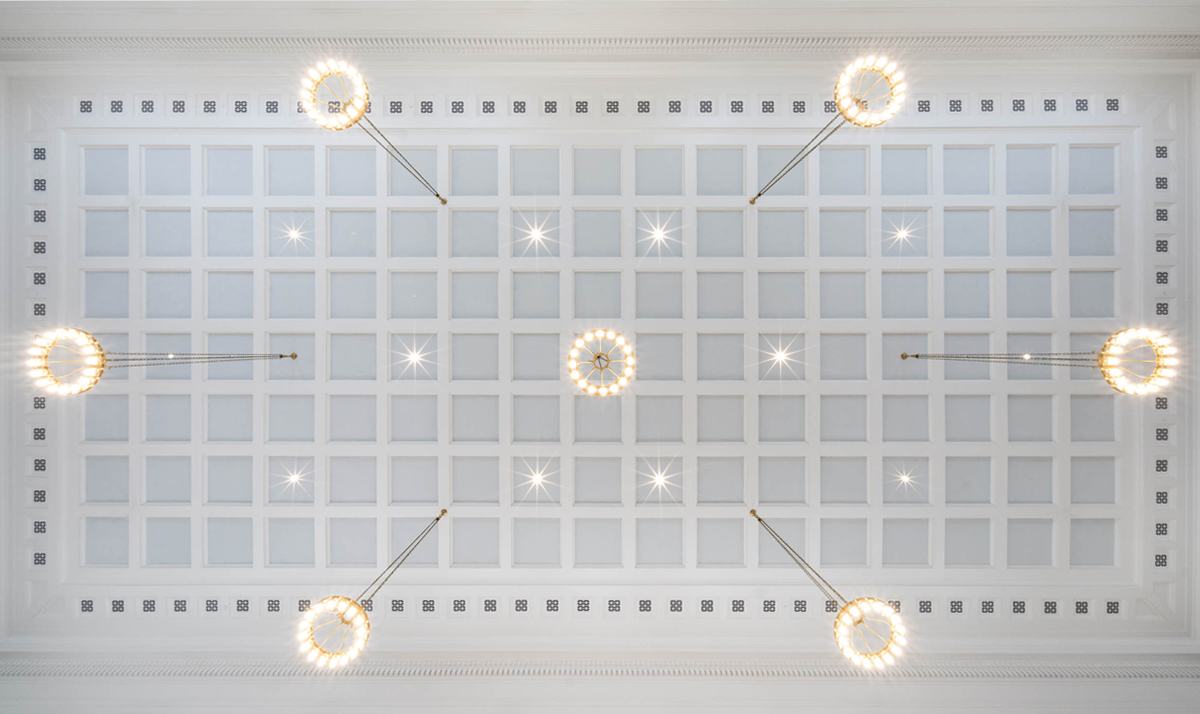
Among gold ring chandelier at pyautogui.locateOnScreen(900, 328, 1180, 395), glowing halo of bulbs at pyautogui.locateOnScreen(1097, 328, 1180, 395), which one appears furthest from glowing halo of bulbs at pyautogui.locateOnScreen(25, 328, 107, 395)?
glowing halo of bulbs at pyautogui.locateOnScreen(1097, 328, 1180, 395)

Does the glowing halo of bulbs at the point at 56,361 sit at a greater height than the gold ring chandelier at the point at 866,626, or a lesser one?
greater

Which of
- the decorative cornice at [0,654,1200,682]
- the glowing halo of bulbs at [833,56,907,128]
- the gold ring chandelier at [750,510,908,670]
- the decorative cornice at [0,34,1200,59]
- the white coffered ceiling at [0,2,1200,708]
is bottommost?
the decorative cornice at [0,654,1200,682]

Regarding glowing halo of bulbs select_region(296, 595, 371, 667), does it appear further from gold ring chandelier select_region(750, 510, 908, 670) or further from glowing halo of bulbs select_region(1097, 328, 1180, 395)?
glowing halo of bulbs select_region(1097, 328, 1180, 395)

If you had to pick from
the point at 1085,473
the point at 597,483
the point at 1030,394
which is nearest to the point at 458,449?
the point at 597,483

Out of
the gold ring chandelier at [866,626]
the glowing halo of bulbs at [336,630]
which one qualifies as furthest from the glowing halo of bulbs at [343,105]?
the gold ring chandelier at [866,626]

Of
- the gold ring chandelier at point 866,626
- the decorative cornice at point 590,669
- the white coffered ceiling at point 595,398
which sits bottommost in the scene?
the decorative cornice at point 590,669

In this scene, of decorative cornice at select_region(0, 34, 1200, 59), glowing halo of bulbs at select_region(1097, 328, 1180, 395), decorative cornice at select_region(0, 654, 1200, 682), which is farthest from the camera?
decorative cornice at select_region(0, 654, 1200, 682)

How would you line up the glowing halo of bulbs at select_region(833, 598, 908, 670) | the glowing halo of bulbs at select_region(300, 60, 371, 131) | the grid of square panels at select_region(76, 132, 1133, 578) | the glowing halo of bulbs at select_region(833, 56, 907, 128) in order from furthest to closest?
the grid of square panels at select_region(76, 132, 1133, 578)
the glowing halo of bulbs at select_region(833, 598, 908, 670)
the glowing halo of bulbs at select_region(300, 60, 371, 131)
the glowing halo of bulbs at select_region(833, 56, 907, 128)

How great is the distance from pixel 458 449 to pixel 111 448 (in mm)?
5318

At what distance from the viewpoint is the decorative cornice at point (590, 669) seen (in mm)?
8586

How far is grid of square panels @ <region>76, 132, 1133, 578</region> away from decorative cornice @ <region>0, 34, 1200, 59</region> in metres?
1.33

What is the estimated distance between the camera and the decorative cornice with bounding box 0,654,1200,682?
8.59 m

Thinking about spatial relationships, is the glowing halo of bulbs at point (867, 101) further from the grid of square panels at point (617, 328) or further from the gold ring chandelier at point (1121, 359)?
the gold ring chandelier at point (1121, 359)

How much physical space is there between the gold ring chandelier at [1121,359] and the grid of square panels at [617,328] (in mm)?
223
